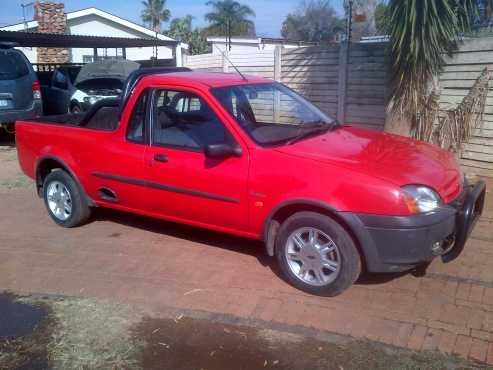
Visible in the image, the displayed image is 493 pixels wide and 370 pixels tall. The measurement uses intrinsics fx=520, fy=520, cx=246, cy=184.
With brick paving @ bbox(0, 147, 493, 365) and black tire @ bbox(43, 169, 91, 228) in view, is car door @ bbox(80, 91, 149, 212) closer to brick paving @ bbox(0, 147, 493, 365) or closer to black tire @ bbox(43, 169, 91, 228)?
black tire @ bbox(43, 169, 91, 228)

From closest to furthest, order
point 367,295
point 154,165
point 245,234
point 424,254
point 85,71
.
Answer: point 424,254 → point 367,295 → point 245,234 → point 154,165 → point 85,71

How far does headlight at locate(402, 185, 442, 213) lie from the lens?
3637 millimetres

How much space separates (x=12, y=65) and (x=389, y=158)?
9.28 m

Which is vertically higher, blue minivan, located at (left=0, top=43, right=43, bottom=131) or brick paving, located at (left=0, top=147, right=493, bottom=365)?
blue minivan, located at (left=0, top=43, right=43, bottom=131)

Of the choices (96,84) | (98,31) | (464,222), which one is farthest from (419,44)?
(98,31)

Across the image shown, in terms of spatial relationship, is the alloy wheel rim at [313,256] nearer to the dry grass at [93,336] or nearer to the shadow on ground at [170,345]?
the shadow on ground at [170,345]

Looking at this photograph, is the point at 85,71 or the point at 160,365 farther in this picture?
the point at 85,71

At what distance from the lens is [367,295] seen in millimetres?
4090

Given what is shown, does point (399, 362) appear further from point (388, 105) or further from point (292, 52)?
point (292, 52)

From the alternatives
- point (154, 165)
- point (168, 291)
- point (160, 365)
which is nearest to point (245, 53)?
point (154, 165)

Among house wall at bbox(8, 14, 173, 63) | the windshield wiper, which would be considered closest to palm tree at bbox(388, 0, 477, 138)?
the windshield wiper

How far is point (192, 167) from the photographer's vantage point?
4.51 meters

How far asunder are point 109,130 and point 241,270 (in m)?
1.99

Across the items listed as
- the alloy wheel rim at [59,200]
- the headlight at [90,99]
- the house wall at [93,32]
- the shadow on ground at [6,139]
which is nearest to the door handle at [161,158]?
the alloy wheel rim at [59,200]
